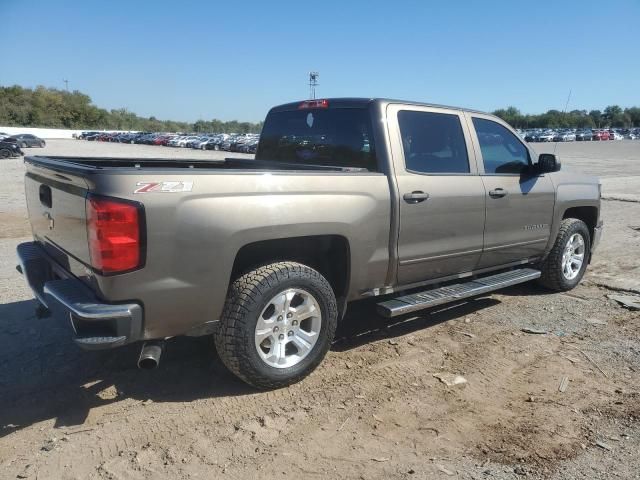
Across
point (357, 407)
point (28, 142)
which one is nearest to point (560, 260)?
→ point (357, 407)

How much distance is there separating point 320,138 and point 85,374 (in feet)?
8.35

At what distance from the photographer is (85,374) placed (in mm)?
3666

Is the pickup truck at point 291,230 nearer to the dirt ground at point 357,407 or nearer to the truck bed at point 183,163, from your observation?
the truck bed at point 183,163

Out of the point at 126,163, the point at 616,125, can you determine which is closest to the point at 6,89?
the point at 126,163

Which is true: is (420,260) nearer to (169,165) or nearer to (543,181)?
(543,181)

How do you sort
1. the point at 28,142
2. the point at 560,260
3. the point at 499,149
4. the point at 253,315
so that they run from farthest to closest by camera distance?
the point at 28,142 → the point at 560,260 → the point at 499,149 → the point at 253,315

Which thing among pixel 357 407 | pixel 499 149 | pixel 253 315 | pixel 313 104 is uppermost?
pixel 313 104

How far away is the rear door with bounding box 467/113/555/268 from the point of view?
4641 millimetres

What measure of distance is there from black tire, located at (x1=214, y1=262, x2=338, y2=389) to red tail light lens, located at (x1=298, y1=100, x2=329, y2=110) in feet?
5.28

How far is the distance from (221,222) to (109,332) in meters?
0.84

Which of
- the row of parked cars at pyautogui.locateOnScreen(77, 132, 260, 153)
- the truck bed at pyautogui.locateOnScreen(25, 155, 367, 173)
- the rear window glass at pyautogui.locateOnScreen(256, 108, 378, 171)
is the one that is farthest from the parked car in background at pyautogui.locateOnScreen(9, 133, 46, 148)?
the rear window glass at pyautogui.locateOnScreen(256, 108, 378, 171)

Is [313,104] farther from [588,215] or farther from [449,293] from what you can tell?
[588,215]

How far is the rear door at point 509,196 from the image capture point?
15.2ft

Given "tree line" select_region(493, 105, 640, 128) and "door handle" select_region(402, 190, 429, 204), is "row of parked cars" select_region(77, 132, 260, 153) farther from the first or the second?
"tree line" select_region(493, 105, 640, 128)
